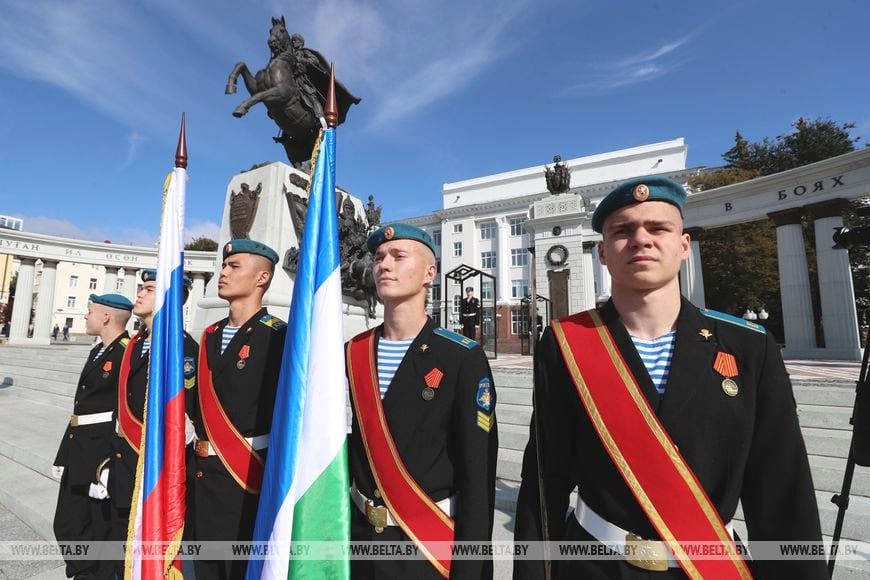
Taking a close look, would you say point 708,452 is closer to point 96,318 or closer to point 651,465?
point 651,465

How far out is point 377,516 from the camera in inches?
73.8

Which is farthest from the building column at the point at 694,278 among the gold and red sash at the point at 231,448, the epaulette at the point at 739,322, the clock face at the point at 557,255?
the gold and red sash at the point at 231,448

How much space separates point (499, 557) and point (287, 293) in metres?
6.88

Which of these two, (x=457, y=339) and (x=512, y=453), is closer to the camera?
(x=457, y=339)

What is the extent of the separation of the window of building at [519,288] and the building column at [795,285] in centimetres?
2665

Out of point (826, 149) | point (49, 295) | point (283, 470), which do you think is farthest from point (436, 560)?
point (49, 295)

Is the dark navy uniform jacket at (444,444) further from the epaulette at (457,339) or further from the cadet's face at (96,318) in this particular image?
the cadet's face at (96,318)

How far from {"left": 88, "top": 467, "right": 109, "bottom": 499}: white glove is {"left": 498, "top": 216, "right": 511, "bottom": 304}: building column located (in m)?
41.1

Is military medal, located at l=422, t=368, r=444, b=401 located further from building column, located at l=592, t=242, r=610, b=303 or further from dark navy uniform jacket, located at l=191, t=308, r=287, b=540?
building column, located at l=592, t=242, r=610, b=303

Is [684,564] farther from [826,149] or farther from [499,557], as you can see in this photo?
[826,149]

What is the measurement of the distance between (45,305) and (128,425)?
34.6 m

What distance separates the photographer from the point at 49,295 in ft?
92.8

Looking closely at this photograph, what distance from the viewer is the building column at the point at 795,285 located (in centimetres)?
1482

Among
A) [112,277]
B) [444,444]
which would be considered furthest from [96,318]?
[112,277]
